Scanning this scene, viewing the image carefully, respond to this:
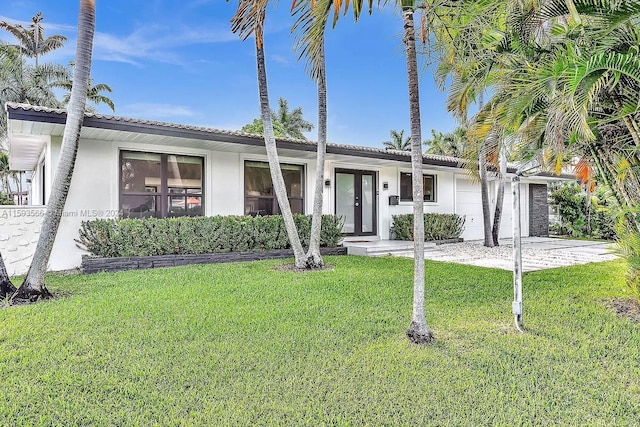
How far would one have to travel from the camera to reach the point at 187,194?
30.8ft

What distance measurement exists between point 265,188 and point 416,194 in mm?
7145

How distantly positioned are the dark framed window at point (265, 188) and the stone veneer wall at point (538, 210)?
11.7 metres

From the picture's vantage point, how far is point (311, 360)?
10.6 ft

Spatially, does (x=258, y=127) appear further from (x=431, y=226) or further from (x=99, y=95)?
(x=431, y=226)

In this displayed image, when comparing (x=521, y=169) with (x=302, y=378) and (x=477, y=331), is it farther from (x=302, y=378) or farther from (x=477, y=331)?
(x=302, y=378)

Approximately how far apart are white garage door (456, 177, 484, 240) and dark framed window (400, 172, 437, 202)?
136 centimetres

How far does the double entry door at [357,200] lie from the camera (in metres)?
12.4

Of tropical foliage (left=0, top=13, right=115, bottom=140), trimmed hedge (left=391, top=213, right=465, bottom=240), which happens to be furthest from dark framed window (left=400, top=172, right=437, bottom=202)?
tropical foliage (left=0, top=13, right=115, bottom=140)

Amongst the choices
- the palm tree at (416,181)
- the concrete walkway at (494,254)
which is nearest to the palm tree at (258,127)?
Answer: the concrete walkway at (494,254)

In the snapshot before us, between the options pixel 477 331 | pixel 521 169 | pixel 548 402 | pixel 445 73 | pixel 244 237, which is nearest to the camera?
pixel 548 402

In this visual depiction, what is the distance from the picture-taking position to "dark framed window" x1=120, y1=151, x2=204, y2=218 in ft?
28.6

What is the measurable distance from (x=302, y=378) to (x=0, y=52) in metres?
28.5

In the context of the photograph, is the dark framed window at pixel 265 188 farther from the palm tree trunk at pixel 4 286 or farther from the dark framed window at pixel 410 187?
the palm tree trunk at pixel 4 286

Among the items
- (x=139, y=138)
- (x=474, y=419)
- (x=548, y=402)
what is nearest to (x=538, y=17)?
(x=548, y=402)
